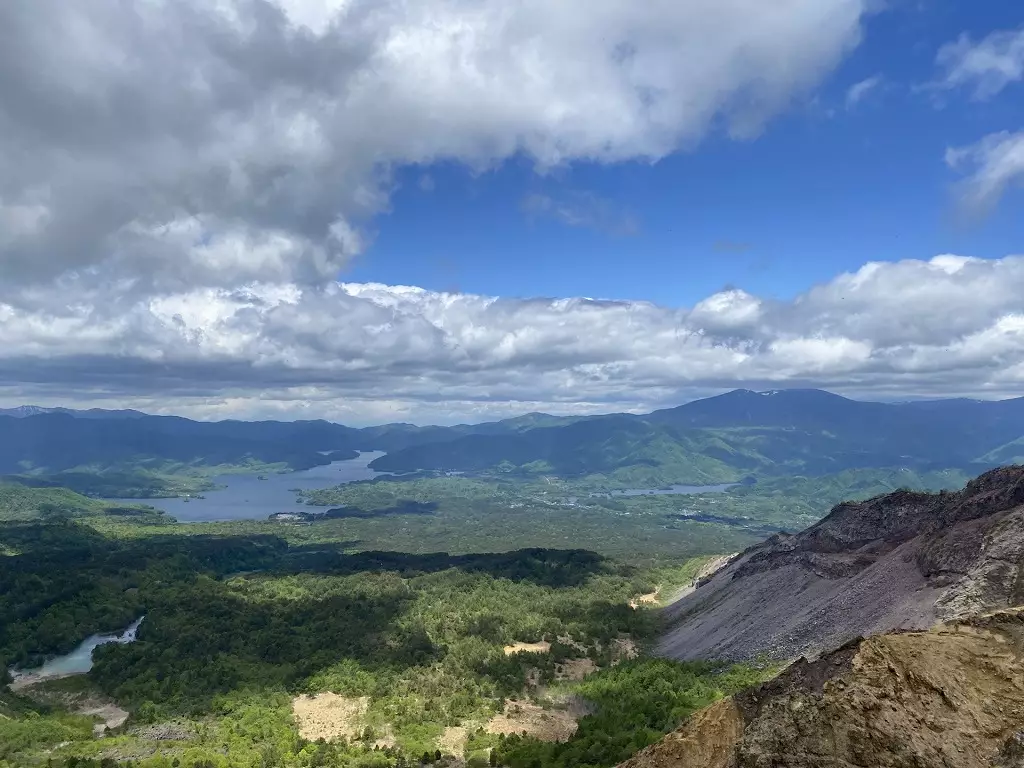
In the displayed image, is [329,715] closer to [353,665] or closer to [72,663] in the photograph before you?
[353,665]

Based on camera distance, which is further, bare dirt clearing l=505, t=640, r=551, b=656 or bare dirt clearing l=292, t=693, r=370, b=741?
bare dirt clearing l=505, t=640, r=551, b=656

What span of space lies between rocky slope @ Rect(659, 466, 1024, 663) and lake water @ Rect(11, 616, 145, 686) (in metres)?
65.1

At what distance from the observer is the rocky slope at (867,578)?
46.7m

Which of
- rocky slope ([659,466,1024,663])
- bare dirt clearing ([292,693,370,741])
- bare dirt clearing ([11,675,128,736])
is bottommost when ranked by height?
bare dirt clearing ([11,675,128,736])

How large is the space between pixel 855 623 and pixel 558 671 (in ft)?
88.7

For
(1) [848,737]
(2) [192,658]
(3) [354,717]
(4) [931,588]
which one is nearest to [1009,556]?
(4) [931,588]

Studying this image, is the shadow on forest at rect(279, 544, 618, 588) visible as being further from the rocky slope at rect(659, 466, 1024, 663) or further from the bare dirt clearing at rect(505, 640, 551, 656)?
the bare dirt clearing at rect(505, 640, 551, 656)

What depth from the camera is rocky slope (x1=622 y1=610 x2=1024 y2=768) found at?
17578 mm

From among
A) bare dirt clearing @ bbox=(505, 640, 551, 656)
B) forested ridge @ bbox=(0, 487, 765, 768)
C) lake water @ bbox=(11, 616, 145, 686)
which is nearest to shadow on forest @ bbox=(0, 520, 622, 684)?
forested ridge @ bbox=(0, 487, 765, 768)

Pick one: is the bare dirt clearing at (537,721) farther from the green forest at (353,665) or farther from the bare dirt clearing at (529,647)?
the bare dirt clearing at (529,647)

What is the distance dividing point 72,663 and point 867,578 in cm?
8652

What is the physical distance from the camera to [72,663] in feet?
263

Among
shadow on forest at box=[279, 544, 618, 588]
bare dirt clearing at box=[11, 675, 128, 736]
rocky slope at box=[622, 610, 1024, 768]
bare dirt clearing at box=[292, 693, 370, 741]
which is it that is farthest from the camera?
shadow on forest at box=[279, 544, 618, 588]

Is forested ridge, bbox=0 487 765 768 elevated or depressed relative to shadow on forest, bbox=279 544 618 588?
elevated
